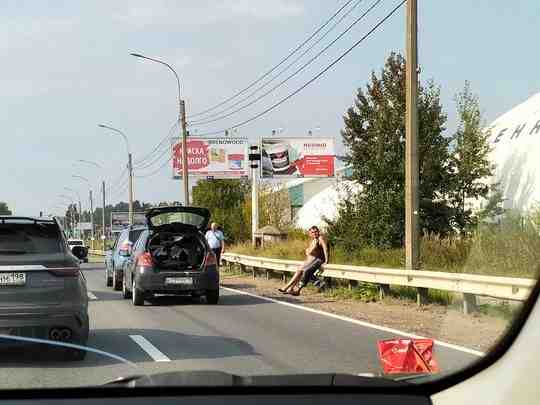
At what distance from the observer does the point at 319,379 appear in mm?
3324

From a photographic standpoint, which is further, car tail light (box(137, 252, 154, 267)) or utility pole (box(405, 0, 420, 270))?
utility pole (box(405, 0, 420, 270))

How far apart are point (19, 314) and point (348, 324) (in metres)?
5.91

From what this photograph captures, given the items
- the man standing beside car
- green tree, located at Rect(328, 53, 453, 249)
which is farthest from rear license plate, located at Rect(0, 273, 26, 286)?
green tree, located at Rect(328, 53, 453, 249)

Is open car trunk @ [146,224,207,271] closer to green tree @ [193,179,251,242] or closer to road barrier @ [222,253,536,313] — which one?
road barrier @ [222,253,536,313]

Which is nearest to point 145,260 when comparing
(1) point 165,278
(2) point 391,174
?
(1) point 165,278

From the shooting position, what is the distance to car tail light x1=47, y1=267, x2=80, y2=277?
8.29 metres

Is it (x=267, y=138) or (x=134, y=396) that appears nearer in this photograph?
(x=134, y=396)

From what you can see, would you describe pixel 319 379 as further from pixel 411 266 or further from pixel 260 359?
pixel 411 266

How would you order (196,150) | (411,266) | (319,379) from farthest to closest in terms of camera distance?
(196,150) → (411,266) → (319,379)

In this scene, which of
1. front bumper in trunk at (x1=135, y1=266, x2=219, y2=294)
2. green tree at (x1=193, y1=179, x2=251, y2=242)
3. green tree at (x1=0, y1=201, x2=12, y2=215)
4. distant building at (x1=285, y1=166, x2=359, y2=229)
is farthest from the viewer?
green tree at (x1=193, y1=179, x2=251, y2=242)

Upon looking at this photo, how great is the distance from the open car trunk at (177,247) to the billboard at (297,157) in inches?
1313

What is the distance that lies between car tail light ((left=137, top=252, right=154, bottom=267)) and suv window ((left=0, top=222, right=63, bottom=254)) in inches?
267

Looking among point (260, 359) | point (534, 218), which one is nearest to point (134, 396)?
point (534, 218)

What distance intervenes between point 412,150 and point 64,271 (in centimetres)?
953
